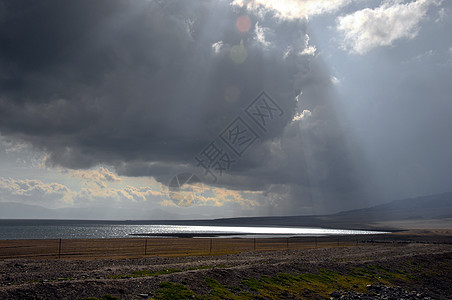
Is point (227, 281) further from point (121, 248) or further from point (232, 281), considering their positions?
point (121, 248)

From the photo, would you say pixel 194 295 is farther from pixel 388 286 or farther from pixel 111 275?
pixel 388 286

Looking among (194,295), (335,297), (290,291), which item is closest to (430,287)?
(335,297)

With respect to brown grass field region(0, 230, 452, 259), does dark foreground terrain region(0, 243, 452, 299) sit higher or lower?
higher

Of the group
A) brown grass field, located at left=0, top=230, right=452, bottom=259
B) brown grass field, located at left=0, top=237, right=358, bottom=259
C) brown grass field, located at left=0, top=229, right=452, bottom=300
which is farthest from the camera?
brown grass field, located at left=0, top=230, right=452, bottom=259

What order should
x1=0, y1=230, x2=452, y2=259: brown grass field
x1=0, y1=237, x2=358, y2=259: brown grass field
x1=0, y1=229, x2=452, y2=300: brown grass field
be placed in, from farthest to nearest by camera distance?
1. x1=0, y1=230, x2=452, y2=259: brown grass field
2. x1=0, y1=237, x2=358, y2=259: brown grass field
3. x1=0, y1=229, x2=452, y2=300: brown grass field

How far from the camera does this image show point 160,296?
20812 mm

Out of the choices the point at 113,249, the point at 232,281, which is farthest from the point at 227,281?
the point at 113,249

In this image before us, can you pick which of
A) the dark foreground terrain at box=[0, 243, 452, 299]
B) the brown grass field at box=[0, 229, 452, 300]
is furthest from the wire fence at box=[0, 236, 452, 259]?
the brown grass field at box=[0, 229, 452, 300]

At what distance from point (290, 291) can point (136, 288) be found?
1262 centimetres

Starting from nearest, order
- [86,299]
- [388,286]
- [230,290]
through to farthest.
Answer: [86,299] → [230,290] → [388,286]

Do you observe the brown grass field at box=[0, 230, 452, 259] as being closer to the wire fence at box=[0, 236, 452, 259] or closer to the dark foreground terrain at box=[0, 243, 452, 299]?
the wire fence at box=[0, 236, 452, 259]

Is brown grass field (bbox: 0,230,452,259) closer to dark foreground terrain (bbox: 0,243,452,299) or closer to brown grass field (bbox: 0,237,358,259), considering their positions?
brown grass field (bbox: 0,237,358,259)

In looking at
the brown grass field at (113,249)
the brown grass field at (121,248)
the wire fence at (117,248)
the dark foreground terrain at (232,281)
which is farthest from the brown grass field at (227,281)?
the brown grass field at (121,248)

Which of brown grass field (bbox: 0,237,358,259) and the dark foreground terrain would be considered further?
brown grass field (bbox: 0,237,358,259)
